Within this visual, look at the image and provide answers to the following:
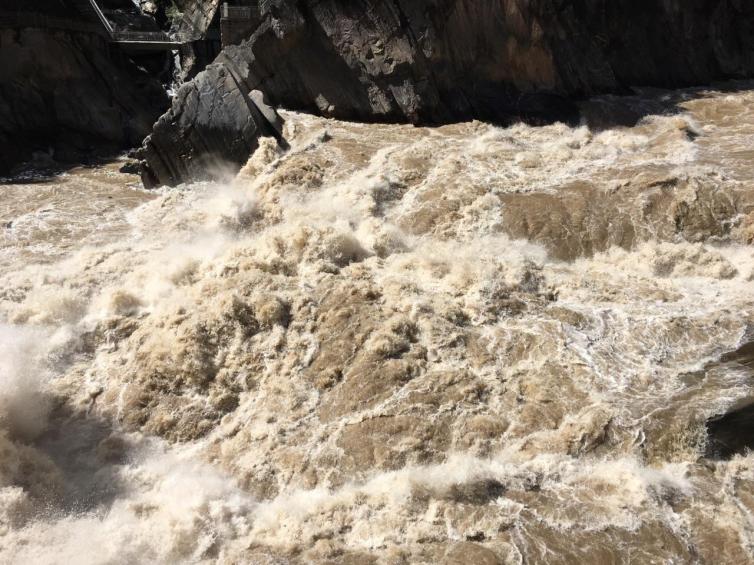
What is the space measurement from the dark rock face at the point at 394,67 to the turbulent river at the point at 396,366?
2.31 metres

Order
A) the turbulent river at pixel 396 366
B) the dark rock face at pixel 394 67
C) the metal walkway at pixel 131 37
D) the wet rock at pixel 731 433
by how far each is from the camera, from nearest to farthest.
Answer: the turbulent river at pixel 396 366
the wet rock at pixel 731 433
the dark rock face at pixel 394 67
the metal walkway at pixel 131 37

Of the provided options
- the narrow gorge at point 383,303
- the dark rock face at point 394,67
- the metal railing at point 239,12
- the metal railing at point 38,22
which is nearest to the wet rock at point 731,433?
the narrow gorge at point 383,303

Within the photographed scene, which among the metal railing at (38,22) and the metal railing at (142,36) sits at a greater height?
the metal railing at (38,22)

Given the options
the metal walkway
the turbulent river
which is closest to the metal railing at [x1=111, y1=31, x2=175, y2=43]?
the metal walkway

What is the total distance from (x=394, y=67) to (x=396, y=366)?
10285 millimetres

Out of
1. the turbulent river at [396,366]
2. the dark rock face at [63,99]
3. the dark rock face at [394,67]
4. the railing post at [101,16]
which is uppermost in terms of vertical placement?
the railing post at [101,16]

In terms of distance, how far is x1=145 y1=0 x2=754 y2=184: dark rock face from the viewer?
49.7 ft

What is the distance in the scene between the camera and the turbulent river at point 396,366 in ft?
22.7

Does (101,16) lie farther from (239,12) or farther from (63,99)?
(239,12)

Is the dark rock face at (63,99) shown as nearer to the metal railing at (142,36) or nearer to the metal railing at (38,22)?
the metal railing at (38,22)

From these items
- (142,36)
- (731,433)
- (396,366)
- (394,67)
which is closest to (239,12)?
(394,67)

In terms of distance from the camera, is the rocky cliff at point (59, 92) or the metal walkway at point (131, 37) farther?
the metal walkway at point (131, 37)

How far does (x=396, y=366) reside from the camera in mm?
8797

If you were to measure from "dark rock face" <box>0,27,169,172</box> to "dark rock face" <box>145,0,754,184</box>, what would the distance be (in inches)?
205
